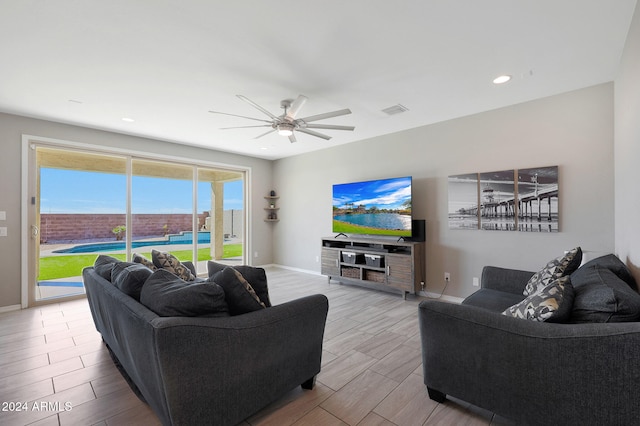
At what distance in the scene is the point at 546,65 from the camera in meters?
2.56

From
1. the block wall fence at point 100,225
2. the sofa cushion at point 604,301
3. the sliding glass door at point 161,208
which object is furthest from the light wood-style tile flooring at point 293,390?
the sliding glass door at point 161,208

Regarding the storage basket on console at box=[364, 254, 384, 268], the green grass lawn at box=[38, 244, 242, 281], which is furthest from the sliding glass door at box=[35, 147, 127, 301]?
the storage basket on console at box=[364, 254, 384, 268]

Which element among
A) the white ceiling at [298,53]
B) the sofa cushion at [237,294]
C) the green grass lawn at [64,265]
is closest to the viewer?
the sofa cushion at [237,294]

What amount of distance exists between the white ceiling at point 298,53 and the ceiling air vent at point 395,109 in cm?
A: 9

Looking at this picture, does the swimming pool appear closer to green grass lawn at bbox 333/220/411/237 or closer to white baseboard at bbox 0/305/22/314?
white baseboard at bbox 0/305/22/314

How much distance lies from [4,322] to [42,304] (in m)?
0.72

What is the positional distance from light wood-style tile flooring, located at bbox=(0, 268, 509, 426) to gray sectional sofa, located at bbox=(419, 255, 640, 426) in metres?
0.29

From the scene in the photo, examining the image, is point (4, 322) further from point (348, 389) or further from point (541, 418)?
A: point (541, 418)

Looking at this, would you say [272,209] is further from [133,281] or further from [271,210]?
[133,281]

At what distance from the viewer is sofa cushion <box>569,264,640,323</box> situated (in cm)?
129

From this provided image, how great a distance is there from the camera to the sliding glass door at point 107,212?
4.18 m

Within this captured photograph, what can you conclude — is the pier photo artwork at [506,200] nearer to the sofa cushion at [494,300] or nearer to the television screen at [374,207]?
the television screen at [374,207]

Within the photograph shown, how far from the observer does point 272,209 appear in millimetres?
6750

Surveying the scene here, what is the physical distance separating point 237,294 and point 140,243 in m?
4.28
